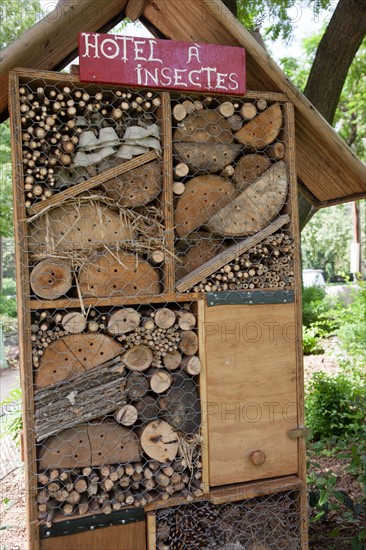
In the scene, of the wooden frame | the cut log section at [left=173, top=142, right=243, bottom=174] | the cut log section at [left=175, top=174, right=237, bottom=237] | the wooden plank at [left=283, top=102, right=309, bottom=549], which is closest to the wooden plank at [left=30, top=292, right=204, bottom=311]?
the wooden frame

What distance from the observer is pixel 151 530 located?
2.62m

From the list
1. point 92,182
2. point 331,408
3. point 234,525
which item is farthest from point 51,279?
point 331,408

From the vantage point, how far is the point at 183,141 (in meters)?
2.81

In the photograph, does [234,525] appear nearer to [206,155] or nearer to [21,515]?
[21,515]

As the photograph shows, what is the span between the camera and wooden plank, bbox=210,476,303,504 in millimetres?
2707

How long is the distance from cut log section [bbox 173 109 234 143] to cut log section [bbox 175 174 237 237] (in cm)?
21

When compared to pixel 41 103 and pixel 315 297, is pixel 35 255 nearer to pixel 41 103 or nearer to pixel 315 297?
pixel 41 103

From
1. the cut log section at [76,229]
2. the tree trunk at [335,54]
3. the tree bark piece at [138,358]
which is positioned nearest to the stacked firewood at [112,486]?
the tree bark piece at [138,358]

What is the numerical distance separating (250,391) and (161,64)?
5.86 feet

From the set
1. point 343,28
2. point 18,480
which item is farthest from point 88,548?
point 343,28

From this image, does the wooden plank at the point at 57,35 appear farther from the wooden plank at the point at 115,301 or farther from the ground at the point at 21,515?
the ground at the point at 21,515

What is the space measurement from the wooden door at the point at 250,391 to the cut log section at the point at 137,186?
0.67 meters

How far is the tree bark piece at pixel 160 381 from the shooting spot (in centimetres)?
265

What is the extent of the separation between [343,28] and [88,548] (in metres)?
4.57
